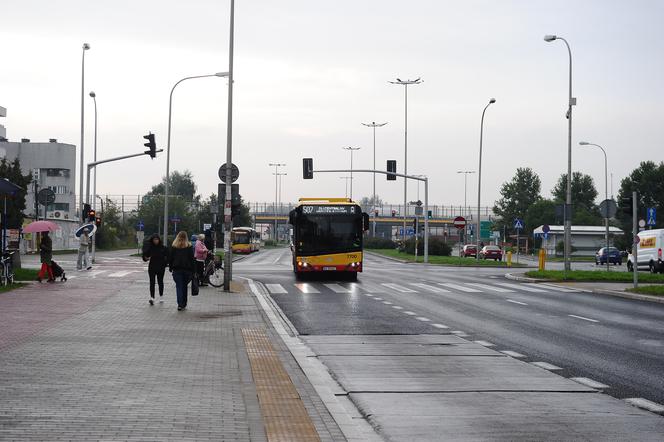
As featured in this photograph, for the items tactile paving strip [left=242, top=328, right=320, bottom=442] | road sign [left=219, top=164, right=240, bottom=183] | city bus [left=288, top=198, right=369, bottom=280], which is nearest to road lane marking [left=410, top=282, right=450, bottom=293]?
city bus [left=288, top=198, right=369, bottom=280]

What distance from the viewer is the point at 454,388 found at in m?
10.0

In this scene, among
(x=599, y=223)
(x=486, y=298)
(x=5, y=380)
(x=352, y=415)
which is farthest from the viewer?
(x=599, y=223)

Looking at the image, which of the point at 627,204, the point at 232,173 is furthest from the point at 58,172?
the point at 627,204

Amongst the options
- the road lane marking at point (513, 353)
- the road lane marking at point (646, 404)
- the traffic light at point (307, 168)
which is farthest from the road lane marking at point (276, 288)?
the traffic light at point (307, 168)

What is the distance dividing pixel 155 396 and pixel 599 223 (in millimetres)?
142351

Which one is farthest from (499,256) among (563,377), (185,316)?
(563,377)

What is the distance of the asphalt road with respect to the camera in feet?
39.5

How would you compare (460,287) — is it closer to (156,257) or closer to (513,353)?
(156,257)

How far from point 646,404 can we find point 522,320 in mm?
9832

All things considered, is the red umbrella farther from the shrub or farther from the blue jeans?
the shrub

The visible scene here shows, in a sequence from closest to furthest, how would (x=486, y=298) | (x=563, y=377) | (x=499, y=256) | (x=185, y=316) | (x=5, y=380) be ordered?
(x=5, y=380), (x=563, y=377), (x=185, y=316), (x=486, y=298), (x=499, y=256)

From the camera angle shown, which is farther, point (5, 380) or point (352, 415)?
point (5, 380)

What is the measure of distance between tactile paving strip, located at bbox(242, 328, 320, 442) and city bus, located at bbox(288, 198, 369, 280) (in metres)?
22.0

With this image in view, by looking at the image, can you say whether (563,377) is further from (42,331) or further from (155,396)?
(42,331)
